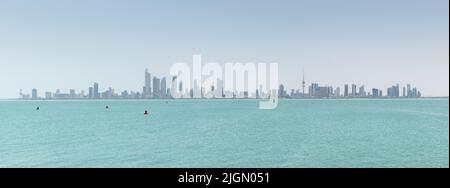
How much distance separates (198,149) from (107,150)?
736cm
